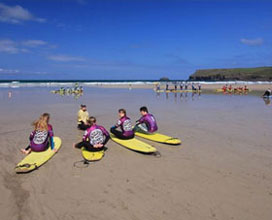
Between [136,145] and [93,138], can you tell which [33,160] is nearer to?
[93,138]

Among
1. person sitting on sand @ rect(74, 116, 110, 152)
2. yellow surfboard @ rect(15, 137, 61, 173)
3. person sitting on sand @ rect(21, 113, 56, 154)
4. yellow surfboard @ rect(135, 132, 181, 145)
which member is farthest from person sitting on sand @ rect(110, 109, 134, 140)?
person sitting on sand @ rect(21, 113, 56, 154)

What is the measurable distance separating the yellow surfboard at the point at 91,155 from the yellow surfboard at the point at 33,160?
908 mm

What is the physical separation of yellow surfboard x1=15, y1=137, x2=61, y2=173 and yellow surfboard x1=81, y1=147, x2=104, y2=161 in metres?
0.91

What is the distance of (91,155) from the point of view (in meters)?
6.43

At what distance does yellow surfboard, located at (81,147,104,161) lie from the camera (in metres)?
6.21

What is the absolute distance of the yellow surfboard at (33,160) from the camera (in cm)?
540

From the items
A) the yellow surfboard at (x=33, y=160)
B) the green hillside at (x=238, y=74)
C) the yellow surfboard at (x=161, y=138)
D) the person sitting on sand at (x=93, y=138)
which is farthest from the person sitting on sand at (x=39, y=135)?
the green hillside at (x=238, y=74)

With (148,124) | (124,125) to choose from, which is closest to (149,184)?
(124,125)

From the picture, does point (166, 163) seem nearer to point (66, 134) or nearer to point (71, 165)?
point (71, 165)

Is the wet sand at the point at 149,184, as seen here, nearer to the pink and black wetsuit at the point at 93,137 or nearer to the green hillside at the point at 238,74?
the pink and black wetsuit at the point at 93,137

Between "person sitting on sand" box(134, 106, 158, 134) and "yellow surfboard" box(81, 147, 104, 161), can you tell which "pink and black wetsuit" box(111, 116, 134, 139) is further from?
"yellow surfboard" box(81, 147, 104, 161)

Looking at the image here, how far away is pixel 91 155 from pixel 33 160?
152cm

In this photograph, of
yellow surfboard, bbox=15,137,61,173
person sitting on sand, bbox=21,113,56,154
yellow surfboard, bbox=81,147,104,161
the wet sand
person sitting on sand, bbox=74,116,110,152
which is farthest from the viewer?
person sitting on sand, bbox=74,116,110,152

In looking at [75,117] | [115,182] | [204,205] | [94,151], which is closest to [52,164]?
[94,151]
